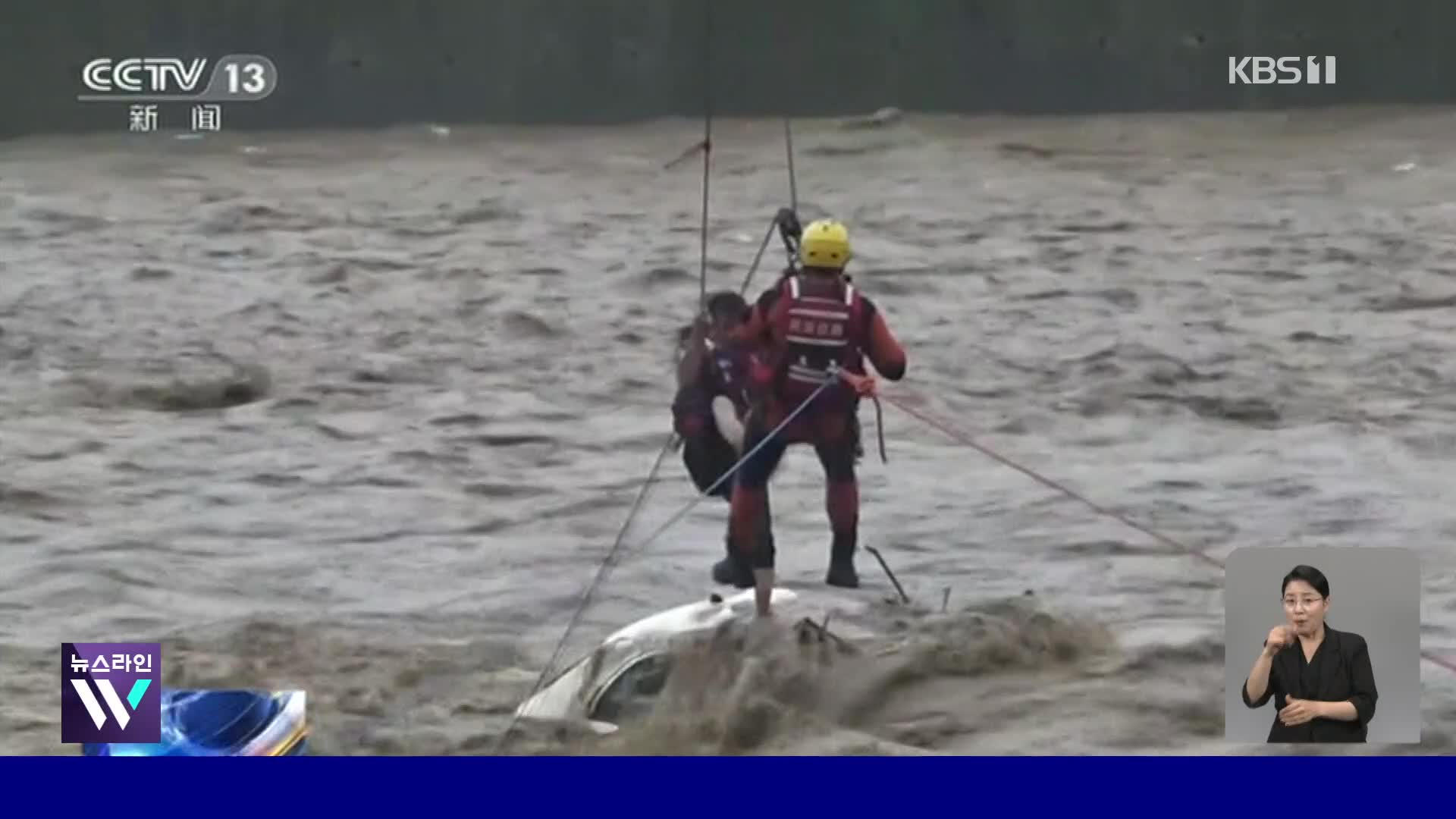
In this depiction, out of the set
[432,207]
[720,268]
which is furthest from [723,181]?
[432,207]

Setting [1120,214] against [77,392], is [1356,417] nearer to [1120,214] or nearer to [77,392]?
[1120,214]

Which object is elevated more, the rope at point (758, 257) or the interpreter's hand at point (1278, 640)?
the rope at point (758, 257)

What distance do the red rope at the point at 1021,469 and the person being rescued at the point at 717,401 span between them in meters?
0.22

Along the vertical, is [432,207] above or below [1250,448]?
above

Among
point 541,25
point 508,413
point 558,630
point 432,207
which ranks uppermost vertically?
point 541,25

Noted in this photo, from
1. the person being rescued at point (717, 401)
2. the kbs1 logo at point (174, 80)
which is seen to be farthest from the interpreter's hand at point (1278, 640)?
the kbs1 logo at point (174, 80)

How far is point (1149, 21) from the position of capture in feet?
13.4

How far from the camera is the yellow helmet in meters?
3.82

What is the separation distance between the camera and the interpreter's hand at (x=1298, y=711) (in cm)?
373

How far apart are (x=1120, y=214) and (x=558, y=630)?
1.05m

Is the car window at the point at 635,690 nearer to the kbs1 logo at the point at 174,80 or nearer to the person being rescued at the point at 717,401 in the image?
the person being rescued at the point at 717,401

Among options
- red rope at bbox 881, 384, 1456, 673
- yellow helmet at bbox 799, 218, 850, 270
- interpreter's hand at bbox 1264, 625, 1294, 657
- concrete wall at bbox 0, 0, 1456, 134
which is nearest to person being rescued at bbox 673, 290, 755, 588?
yellow helmet at bbox 799, 218, 850, 270

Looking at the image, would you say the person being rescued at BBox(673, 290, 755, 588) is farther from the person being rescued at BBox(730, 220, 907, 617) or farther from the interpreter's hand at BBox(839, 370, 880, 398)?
the interpreter's hand at BBox(839, 370, 880, 398)

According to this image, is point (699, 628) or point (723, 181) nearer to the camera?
point (699, 628)
